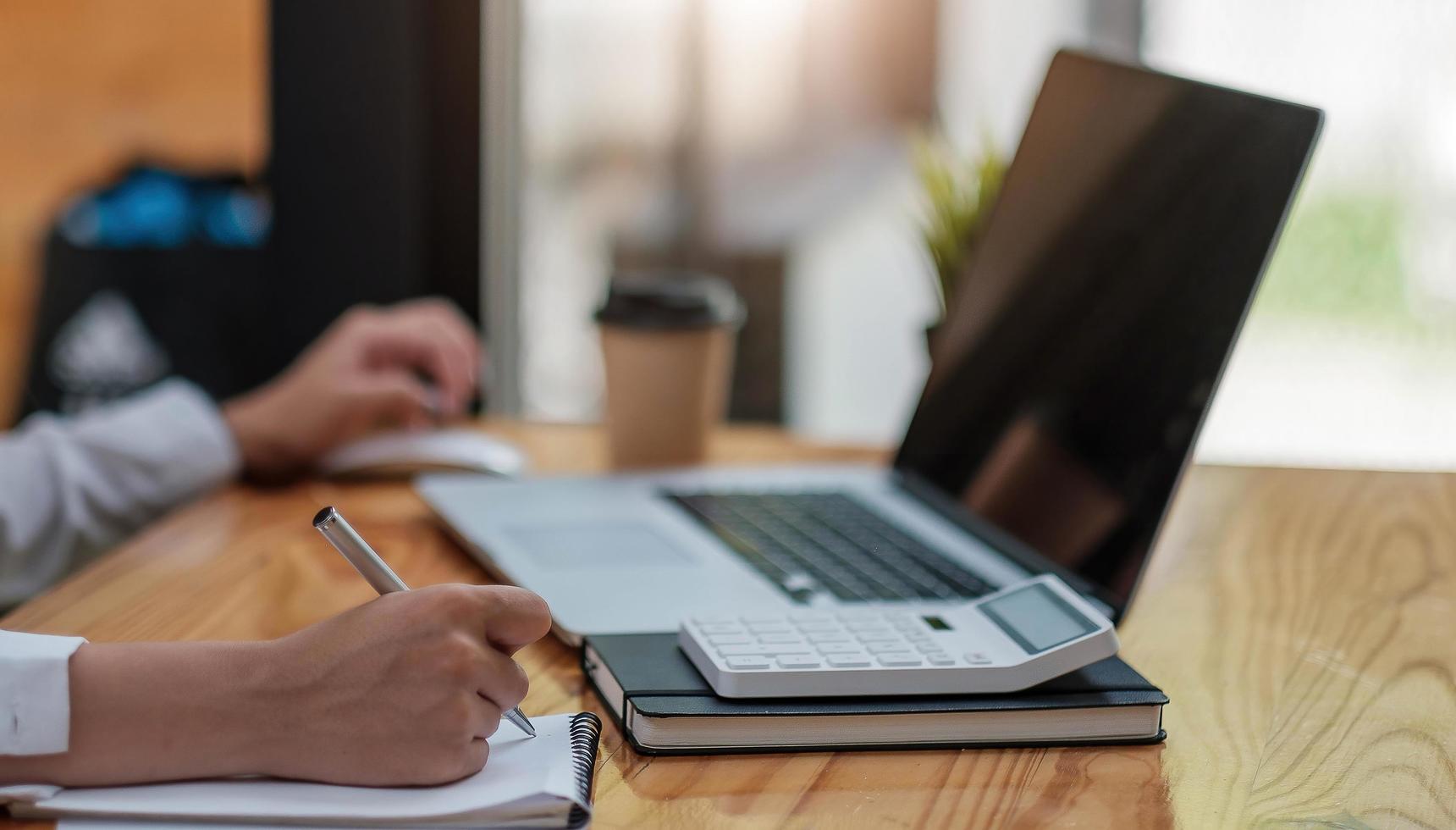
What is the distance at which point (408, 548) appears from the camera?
85 cm

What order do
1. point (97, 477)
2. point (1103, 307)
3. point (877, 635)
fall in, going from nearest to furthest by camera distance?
point (877, 635) → point (1103, 307) → point (97, 477)

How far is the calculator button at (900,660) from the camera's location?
0.55m

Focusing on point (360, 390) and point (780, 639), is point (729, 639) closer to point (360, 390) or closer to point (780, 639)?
point (780, 639)

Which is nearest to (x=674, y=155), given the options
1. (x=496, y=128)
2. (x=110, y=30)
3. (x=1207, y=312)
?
(x=496, y=128)

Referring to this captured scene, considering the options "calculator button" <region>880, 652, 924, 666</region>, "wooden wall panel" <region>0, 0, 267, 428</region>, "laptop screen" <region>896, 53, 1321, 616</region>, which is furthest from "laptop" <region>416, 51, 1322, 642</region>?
"wooden wall panel" <region>0, 0, 267, 428</region>

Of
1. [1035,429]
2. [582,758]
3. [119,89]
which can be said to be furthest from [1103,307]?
[119,89]

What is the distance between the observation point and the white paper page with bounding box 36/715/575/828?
1.52 ft

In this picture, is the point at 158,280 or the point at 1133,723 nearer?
the point at 1133,723

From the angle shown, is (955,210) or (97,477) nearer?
(97,477)

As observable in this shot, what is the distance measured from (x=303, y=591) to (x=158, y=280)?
3.63ft

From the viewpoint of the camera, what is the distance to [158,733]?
49 cm

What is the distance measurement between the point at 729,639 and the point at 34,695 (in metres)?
0.26

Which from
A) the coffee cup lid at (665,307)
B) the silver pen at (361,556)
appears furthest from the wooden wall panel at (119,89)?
the silver pen at (361,556)

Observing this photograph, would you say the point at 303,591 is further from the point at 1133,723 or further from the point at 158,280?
the point at 158,280
